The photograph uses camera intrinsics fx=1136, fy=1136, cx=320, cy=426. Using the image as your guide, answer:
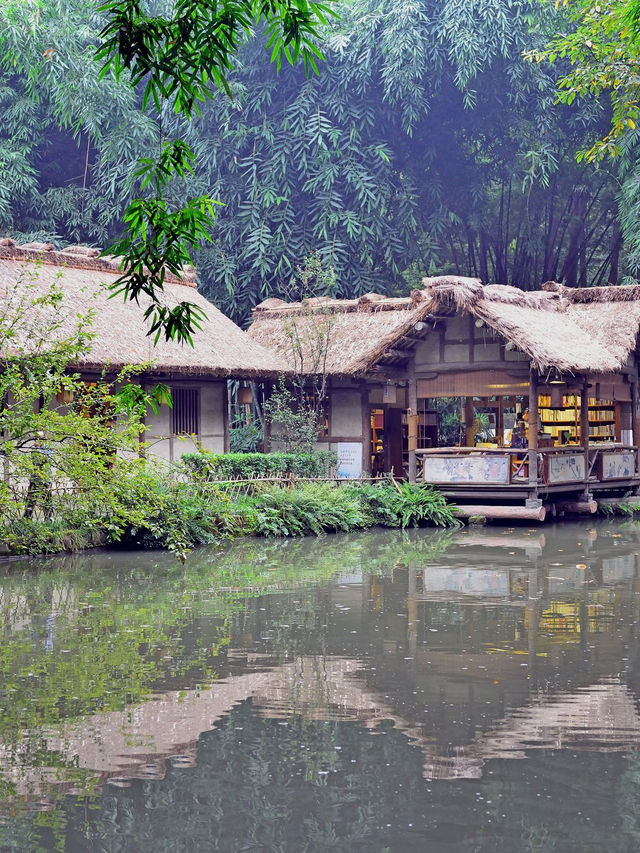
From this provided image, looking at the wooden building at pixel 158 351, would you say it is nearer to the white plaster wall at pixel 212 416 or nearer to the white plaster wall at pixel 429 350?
the white plaster wall at pixel 212 416

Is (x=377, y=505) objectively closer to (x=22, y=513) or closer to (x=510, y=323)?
(x=510, y=323)

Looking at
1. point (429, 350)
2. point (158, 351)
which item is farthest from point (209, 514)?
point (429, 350)

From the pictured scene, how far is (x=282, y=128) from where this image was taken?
2978 cm

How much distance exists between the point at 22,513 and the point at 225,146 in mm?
15531

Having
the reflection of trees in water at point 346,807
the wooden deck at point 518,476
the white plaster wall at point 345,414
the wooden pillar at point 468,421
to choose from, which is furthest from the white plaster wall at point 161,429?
the reflection of trees in water at point 346,807

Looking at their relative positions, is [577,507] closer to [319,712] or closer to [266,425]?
[266,425]

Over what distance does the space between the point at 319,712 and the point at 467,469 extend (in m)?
14.7

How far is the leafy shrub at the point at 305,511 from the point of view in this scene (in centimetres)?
1962

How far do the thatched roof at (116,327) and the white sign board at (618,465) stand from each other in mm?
7294

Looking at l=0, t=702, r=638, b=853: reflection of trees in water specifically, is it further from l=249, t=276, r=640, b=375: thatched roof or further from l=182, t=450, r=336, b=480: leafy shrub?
l=249, t=276, r=640, b=375: thatched roof

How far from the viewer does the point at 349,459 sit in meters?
25.6

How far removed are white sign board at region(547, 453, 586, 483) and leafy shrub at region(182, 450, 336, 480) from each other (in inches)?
183

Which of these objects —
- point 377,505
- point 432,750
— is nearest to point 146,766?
point 432,750

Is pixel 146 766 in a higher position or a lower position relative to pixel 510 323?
lower
